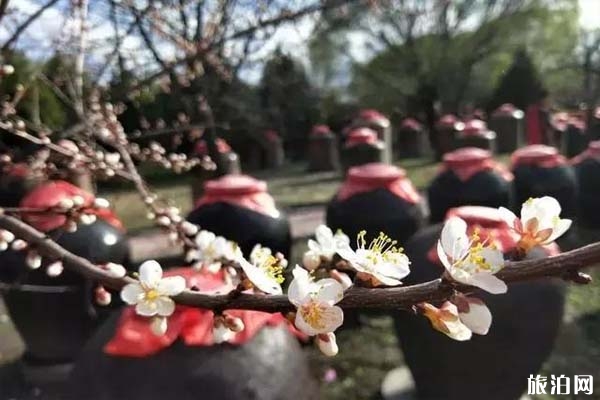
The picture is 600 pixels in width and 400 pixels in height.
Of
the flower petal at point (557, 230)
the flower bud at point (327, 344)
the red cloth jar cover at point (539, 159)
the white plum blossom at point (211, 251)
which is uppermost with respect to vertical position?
the flower petal at point (557, 230)

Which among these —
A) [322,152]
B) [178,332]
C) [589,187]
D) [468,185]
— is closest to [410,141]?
[322,152]

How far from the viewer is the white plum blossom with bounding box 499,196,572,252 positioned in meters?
0.86

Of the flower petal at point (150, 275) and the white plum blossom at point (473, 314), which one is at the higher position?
the flower petal at point (150, 275)

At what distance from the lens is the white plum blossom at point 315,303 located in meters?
0.85

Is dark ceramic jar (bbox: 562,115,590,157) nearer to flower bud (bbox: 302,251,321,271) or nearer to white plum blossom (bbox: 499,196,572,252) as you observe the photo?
flower bud (bbox: 302,251,321,271)

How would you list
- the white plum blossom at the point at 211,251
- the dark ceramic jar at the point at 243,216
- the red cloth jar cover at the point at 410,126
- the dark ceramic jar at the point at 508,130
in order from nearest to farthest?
the white plum blossom at the point at 211,251, the dark ceramic jar at the point at 243,216, the dark ceramic jar at the point at 508,130, the red cloth jar cover at the point at 410,126

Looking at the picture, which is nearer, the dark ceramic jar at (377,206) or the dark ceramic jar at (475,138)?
the dark ceramic jar at (377,206)

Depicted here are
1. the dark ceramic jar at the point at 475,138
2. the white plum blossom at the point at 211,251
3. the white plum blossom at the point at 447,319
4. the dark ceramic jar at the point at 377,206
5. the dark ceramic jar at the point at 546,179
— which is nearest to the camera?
the white plum blossom at the point at 447,319

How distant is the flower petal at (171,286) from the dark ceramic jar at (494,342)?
230 centimetres

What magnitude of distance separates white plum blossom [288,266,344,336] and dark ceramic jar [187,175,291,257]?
431 centimetres

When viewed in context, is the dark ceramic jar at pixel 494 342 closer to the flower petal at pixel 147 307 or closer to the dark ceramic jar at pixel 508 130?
the flower petal at pixel 147 307

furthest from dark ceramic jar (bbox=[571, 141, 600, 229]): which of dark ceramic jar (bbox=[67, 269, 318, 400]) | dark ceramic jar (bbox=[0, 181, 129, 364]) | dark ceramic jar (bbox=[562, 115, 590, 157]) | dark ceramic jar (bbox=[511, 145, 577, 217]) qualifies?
dark ceramic jar (bbox=[562, 115, 590, 157])

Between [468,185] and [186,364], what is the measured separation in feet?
16.1

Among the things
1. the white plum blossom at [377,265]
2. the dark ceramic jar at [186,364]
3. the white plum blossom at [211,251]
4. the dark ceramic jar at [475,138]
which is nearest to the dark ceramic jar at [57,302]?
the dark ceramic jar at [186,364]
